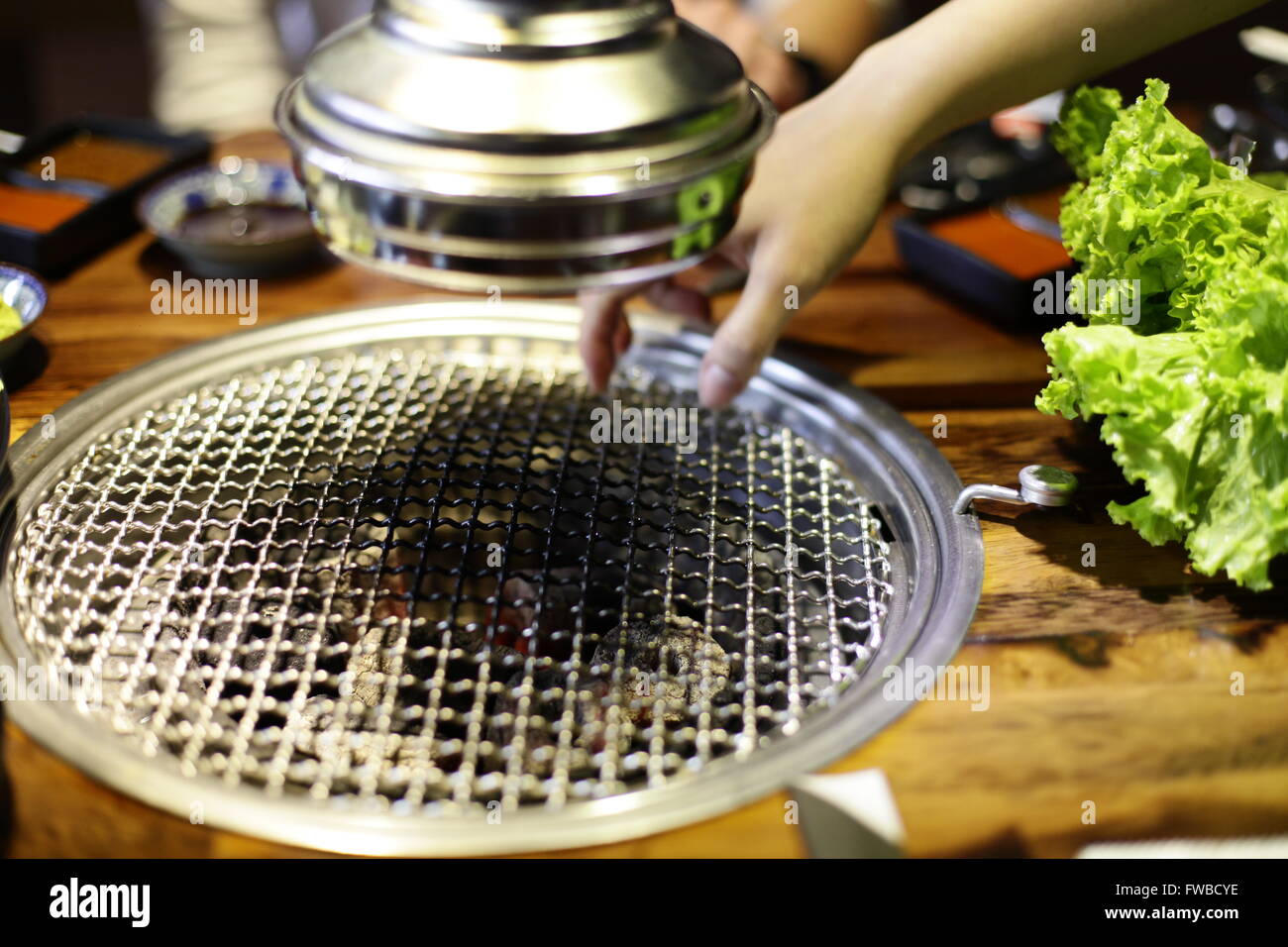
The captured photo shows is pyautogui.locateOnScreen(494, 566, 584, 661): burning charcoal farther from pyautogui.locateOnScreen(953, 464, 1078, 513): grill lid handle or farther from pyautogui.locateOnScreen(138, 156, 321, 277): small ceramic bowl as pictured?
pyautogui.locateOnScreen(138, 156, 321, 277): small ceramic bowl

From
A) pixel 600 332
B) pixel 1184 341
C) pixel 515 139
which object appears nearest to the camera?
pixel 515 139

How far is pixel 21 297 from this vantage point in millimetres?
1985

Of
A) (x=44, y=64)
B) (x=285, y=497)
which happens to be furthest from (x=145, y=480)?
(x=44, y=64)

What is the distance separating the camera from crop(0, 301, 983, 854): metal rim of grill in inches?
48.7

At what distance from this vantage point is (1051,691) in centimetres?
132

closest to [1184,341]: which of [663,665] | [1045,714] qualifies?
[1045,714]

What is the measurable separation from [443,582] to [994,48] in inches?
50.1

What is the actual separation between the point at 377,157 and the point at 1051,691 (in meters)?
1.00

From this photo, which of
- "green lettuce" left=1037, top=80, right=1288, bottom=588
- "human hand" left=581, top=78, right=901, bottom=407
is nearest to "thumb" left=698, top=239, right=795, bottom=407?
"human hand" left=581, top=78, right=901, bottom=407

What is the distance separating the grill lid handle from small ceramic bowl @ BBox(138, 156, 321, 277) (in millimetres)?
1441

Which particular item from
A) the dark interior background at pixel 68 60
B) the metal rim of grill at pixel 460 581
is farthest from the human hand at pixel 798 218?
the dark interior background at pixel 68 60

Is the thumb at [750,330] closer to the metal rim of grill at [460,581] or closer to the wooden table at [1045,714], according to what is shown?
the metal rim of grill at [460,581]

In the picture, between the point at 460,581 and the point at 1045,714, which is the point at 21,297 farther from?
the point at 1045,714

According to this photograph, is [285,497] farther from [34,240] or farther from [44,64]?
[44,64]
